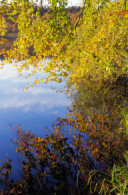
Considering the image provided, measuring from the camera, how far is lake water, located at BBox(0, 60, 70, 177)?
7729 mm

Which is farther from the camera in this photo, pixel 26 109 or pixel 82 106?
pixel 26 109

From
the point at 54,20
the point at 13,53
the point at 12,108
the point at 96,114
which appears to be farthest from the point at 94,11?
the point at 12,108

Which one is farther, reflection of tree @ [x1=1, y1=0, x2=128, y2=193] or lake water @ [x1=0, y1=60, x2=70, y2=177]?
lake water @ [x1=0, y1=60, x2=70, y2=177]

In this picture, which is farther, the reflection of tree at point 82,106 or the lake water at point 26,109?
the lake water at point 26,109

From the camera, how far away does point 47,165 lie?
5.32m

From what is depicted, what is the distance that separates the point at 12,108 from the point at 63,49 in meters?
4.72

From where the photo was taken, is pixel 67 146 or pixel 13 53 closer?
pixel 67 146

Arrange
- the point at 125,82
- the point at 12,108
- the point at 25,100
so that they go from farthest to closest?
the point at 25,100, the point at 12,108, the point at 125,82

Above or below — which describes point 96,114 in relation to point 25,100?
below

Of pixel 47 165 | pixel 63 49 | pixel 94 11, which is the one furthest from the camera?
pixel 63 49

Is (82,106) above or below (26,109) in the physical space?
below

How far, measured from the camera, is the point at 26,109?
1091 cm

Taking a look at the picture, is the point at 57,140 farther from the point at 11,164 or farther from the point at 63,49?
the point at 63,49

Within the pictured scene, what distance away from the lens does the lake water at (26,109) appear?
7.73 meters
